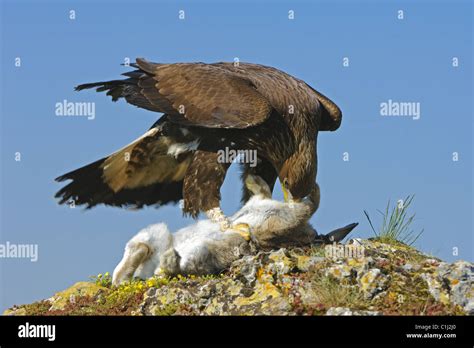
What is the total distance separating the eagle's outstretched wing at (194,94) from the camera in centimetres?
1123

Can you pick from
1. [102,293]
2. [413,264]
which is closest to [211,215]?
[102,293]

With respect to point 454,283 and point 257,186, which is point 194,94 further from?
point 454,283

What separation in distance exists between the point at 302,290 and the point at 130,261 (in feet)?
7.10

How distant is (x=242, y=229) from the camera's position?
10570mm

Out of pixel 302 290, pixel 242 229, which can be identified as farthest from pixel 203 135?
pixel 302 290

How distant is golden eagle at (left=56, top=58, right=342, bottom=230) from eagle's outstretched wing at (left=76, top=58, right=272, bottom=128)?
12 millimetres

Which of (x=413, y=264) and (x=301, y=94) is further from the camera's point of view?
(x=301, y=94)

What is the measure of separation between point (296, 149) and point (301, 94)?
763mm

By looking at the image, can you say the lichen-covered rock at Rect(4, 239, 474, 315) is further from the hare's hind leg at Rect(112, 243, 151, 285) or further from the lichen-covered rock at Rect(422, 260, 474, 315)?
the hare's hind leg at Rect(112, 243, 151, 285)

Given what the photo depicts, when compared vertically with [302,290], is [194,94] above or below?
above

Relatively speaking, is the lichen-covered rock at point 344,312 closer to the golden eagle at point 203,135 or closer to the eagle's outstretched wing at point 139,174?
the golden eagle at point 203,135
